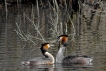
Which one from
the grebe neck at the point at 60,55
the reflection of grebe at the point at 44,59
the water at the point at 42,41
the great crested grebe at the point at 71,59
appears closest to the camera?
the water at the point at 42,41

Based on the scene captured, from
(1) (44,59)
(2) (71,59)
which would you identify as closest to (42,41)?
(1) (44,59)

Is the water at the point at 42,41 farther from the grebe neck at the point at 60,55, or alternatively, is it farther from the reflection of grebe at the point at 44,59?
the grebe neck at the point at 60,55

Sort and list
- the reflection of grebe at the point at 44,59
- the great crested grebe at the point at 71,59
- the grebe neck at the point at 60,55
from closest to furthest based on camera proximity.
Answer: the reflection of grebe at the point at 44,59 → the great crested grebe at the point at 71,59 → the grebe neck at the point at 60,55

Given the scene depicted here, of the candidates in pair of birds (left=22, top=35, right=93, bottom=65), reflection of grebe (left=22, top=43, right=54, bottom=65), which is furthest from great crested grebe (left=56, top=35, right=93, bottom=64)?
reflection of grebe (left=22, top=43, right=54, bottom=65)

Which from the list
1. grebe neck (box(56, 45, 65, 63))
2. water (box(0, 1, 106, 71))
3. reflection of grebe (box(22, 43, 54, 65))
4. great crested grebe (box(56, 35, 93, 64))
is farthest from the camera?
grebe neck (box(56, 45, 65, 63))

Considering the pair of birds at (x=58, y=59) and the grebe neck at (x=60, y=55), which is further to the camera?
the grebe neck at (x=60, y=55)

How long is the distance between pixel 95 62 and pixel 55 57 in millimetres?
1647

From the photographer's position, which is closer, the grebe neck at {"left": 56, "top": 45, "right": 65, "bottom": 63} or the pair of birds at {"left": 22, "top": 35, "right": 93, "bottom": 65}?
the pair of birds at {"left": 22, "top": 35, "right": 93, "bottom": 65}

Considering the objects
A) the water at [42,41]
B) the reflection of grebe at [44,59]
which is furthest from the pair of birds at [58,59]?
the water at [42,41]

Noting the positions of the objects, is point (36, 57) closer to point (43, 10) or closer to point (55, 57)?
point (55, 57)

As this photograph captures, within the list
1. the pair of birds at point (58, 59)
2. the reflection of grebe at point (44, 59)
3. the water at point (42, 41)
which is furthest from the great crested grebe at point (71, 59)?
the reflection of grebe at point (44, 59)

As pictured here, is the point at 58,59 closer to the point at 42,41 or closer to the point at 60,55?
the point at 60,55

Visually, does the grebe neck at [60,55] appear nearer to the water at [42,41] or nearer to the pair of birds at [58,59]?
the pair of birds at [58,59]

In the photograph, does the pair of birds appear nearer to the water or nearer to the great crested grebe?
the great crested grebe
